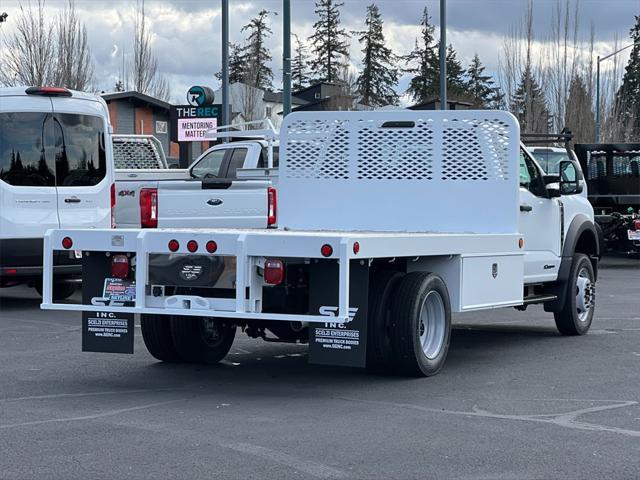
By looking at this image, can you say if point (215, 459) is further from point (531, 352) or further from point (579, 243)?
point (579, 243)

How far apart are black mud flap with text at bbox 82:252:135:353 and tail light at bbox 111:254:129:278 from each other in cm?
5

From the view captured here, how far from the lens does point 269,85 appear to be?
94.7m

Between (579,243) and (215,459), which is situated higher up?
(579,243)

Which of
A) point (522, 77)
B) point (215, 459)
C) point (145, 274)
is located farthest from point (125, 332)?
point (522, 77)

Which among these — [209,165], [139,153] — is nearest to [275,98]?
[139,153]

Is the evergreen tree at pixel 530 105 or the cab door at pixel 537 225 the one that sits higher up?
the evergreen tree at pixel 530 105

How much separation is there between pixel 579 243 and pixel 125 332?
6.10 m

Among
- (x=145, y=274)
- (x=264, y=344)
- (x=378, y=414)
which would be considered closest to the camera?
(x=378, y=414)

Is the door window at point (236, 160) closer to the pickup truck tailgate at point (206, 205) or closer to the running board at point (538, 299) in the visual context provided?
the pickup truck tailgate at point (206, 205)

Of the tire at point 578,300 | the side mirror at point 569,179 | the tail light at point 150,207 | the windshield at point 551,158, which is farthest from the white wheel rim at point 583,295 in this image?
the windshield at point 551,158

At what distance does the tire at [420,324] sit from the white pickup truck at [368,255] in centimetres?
1

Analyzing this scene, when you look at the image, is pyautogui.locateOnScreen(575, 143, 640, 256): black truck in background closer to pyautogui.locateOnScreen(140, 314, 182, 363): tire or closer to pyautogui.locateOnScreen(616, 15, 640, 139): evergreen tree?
pyautogui.locateOnScreen(140, 314, 182, 363): tire

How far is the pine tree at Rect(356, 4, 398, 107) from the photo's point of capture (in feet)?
308

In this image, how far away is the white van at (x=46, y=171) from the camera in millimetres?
15195
